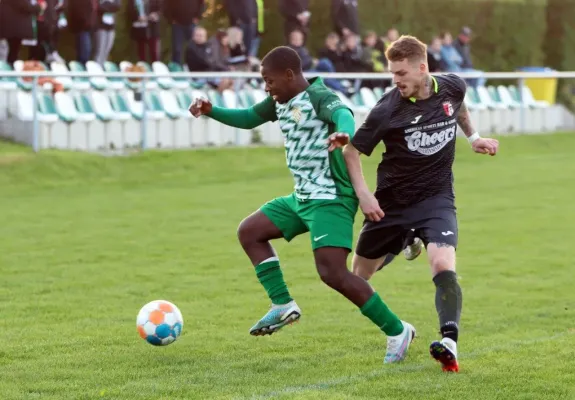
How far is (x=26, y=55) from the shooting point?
63.3 ft

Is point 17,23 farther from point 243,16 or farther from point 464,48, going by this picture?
point 464,48

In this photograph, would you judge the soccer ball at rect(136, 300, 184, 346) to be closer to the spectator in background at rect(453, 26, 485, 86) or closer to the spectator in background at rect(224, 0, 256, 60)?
the spectator in background at rect(224, 0, 256, 60)

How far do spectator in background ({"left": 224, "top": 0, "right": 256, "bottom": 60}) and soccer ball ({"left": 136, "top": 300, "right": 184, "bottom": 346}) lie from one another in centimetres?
1526

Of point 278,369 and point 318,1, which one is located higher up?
point 278,369

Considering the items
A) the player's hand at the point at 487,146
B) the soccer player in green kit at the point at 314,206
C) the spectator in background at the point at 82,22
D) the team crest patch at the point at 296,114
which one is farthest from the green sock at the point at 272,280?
the spectator in background at the point at 82,22

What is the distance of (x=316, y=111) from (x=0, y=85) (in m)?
10.7

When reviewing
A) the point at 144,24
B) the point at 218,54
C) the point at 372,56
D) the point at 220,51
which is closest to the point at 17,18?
the point at 144,24

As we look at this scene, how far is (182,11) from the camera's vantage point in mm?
20641

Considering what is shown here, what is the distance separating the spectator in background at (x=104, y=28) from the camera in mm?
19250

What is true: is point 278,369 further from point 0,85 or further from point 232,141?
point 232,141

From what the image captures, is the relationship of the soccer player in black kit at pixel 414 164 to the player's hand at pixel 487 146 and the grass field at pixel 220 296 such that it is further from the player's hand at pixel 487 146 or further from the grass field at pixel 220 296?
the grass field at pixel 220 296

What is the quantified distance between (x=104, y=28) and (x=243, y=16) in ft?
10.3

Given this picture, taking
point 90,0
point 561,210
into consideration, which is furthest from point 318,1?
point 561,210

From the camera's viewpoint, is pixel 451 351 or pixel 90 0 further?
pixel 90 0
